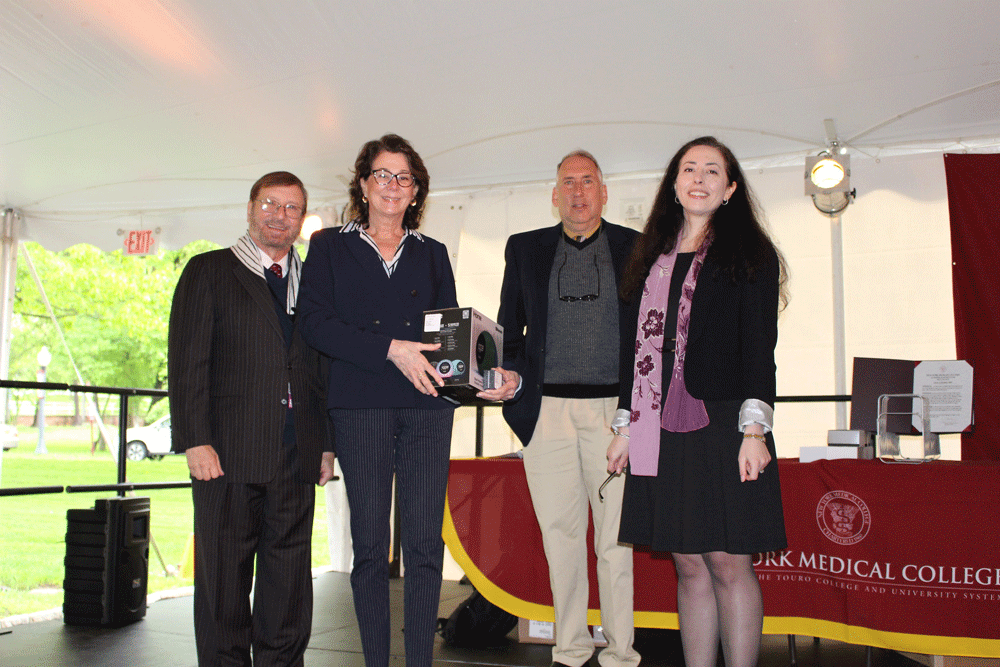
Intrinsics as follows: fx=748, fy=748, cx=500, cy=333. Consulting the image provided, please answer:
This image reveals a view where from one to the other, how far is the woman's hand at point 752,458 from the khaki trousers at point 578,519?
0.79 meters

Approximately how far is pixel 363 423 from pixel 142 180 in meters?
4.51

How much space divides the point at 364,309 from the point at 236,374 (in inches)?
18.3

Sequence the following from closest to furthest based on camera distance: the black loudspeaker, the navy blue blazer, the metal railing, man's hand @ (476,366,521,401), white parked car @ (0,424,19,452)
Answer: the navy blue blazer
man's hand @ (476,366,521,401)
the metal railing
the black loudspeaker
white parked car @ (0,424,19,452)

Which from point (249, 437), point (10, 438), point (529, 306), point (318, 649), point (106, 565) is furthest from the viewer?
point (10, 438)

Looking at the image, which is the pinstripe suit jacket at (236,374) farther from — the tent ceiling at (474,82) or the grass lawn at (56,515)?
the grass lawn at (56,515)

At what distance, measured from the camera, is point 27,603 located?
24.8 ft

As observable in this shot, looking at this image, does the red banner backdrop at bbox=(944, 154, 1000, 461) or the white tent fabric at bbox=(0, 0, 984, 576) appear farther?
the red banner backdrop at bbox=(944, 154, 1000, 461)

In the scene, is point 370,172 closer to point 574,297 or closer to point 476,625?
point 574,297

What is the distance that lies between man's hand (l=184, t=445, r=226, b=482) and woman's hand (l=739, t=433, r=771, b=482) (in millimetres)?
1401

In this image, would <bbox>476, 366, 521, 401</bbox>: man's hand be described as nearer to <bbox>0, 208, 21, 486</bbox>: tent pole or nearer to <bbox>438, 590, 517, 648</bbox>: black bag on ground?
<bbox>438, 590, 517, 648</bbox>: black bag on ground

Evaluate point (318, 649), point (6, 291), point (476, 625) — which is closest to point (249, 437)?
point (318, 649)

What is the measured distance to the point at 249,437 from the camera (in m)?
2.14

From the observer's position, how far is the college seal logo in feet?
8.68

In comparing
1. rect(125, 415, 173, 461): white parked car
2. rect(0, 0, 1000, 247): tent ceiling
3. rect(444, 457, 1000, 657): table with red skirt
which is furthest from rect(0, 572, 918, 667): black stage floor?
rect(125, 415, 173, 461): white parked car
